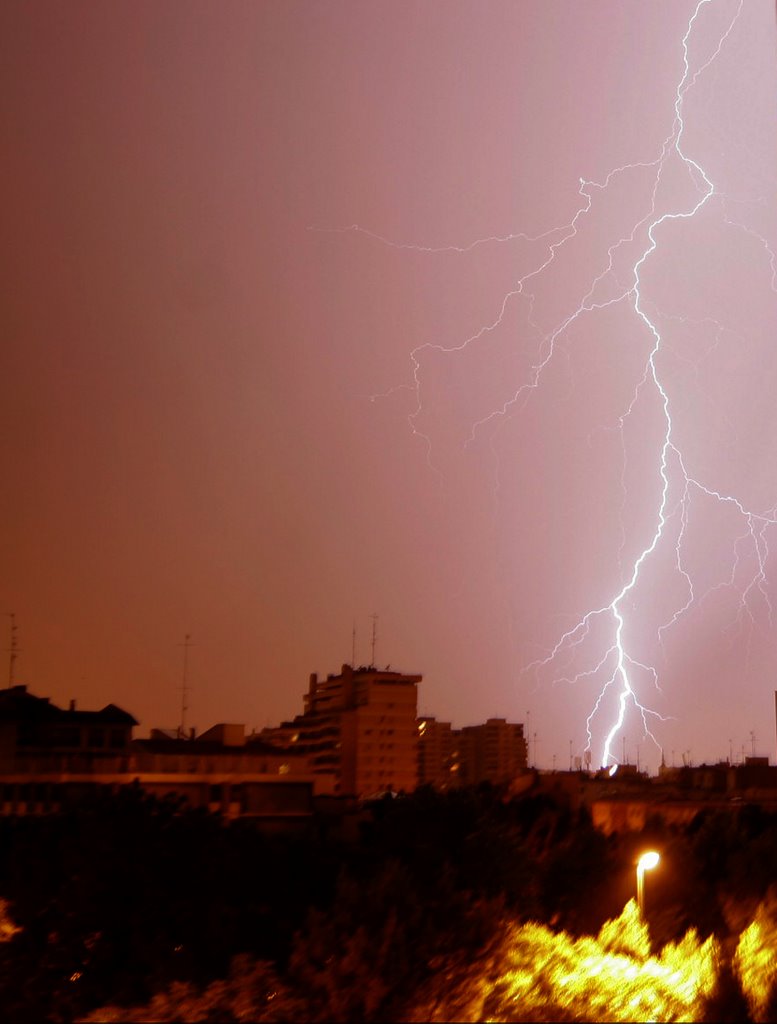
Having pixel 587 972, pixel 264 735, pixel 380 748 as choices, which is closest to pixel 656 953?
pixel 587 972

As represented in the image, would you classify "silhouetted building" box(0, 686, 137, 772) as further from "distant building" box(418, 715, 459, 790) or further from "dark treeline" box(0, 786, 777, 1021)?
"distant building" box(418, 715, 459, 790)

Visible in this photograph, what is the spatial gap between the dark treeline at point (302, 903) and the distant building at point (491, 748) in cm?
12076

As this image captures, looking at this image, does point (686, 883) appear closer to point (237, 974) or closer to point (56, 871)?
point (237, 974)

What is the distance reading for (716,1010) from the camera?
7879 mm

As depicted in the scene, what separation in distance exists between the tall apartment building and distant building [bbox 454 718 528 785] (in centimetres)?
5577

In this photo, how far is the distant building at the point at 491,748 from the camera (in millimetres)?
134750

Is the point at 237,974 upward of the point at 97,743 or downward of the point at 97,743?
downward

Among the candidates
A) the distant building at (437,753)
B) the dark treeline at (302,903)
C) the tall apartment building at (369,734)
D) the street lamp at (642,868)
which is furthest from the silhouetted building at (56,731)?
the distant building at (437,753)

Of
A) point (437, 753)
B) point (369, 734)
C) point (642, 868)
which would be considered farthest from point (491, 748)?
point (642, 868)

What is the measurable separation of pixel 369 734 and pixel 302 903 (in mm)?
65946

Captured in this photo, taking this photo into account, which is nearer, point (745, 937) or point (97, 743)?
point (745, 937)

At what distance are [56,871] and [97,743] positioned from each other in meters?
25.6

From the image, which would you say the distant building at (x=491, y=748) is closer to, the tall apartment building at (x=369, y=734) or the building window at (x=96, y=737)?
the tall apartment building at (x=369, y=734)

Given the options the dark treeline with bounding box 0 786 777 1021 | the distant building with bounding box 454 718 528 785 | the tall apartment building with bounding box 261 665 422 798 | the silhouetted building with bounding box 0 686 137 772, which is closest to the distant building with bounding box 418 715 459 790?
the distant building with bounding box 454 718 528 785
